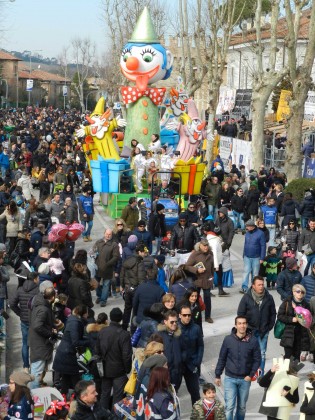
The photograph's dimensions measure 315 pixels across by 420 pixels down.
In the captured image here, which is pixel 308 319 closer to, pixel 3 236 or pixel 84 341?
pixel 84 341

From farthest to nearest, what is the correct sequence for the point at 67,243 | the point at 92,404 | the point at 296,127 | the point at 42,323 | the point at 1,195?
the point at 296,127
the point at 1,195
the point at 67,243
the point at 42,323
the point at 92,404

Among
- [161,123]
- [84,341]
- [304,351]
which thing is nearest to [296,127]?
[161,123]

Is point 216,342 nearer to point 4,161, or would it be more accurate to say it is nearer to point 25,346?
point 25,346

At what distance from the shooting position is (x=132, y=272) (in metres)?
14.4

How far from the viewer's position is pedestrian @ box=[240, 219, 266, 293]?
16922mm

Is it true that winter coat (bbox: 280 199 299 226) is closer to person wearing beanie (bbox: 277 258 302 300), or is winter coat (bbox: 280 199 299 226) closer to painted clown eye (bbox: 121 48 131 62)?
painted clown eye (bbox: 121 48 131 62)

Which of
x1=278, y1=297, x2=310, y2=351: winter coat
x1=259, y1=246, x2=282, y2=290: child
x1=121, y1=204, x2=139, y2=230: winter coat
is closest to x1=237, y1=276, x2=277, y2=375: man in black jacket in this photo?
x1=278, y1=297, x2=310, y2=351: winter coat

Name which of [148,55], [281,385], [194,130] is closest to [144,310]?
[281,385]

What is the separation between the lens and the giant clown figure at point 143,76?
1043 inches

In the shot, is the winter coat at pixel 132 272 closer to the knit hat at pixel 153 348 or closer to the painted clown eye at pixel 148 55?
the knit hat at pixel 153 348

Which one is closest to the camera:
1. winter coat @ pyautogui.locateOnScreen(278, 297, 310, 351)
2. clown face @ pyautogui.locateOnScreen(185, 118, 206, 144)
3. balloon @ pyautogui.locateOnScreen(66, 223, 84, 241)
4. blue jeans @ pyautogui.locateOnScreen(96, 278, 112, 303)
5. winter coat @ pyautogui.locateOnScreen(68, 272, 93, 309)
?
winter coat @ pyautogui.locateOnScreen(278, 297, 310, 351)

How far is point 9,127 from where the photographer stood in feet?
166

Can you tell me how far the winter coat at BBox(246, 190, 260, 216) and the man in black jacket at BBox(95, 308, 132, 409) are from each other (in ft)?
43.4

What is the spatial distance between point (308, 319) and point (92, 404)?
14.3 ft
